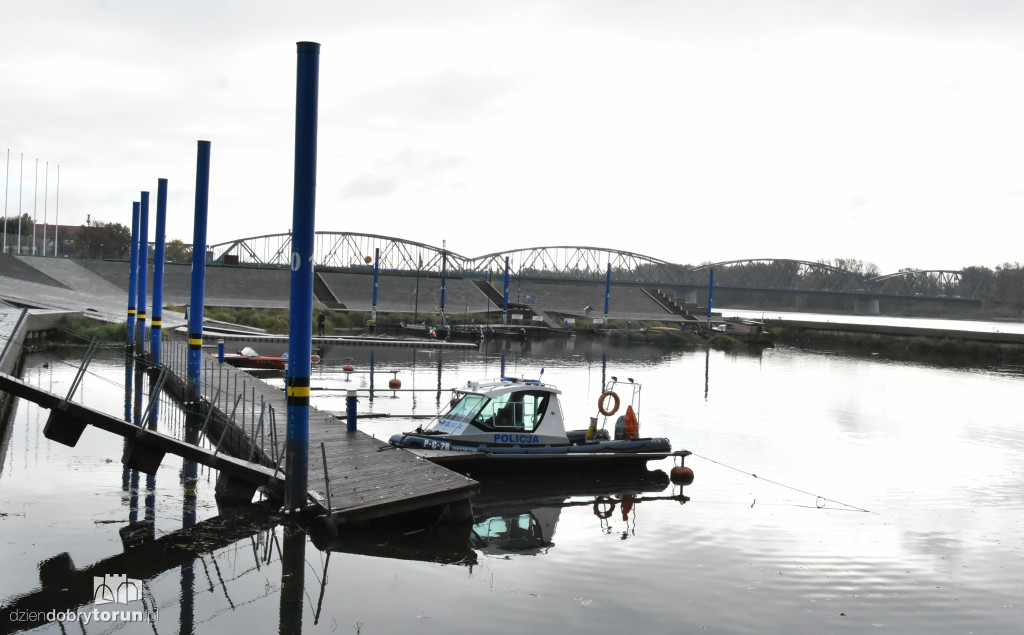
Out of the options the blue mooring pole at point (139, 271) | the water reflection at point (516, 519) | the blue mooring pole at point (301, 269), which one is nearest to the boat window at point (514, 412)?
the water reflection at point (516, 519)

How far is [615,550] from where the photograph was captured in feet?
49.5

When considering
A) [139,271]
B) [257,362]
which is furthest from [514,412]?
[139,271]

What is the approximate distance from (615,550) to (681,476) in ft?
20.3

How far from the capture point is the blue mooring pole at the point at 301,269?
13.9m

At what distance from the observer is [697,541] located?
52.0ft

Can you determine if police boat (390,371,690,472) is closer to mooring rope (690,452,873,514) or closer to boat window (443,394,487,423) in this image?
boat window (443,394,487,423)

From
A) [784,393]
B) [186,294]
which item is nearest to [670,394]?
[784,393]

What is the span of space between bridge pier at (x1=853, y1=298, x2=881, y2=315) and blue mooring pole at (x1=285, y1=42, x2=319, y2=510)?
180 meters

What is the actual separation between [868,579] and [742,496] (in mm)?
5735

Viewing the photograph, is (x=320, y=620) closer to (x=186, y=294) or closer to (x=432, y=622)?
(x=432, y=622)

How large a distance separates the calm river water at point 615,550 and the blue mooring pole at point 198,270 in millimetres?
1744

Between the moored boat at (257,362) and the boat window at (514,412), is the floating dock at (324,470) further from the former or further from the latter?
the moored boat at (257,362)

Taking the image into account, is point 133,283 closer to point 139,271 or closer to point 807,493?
point 139,271

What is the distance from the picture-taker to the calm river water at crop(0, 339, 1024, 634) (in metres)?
11.6
